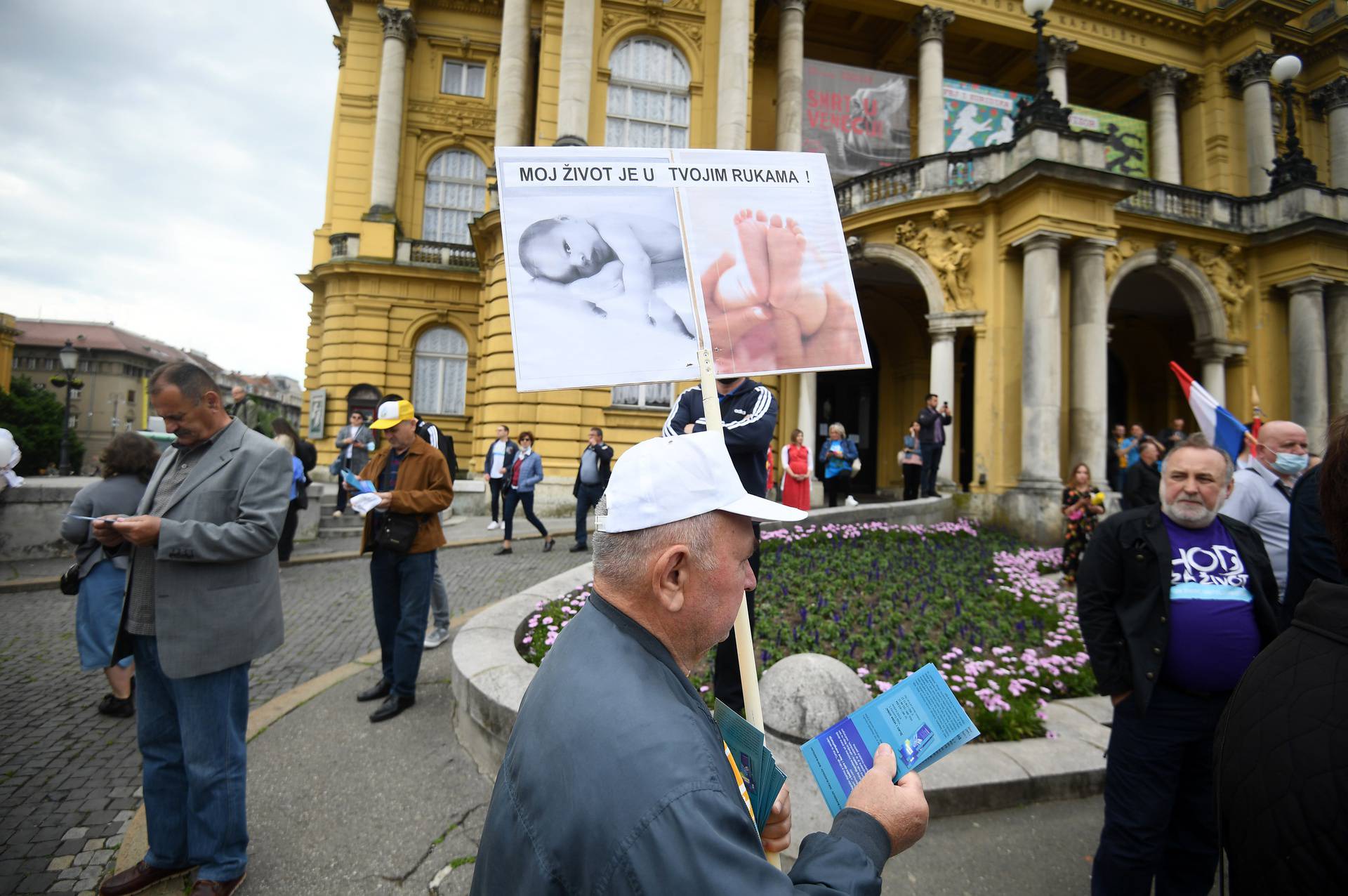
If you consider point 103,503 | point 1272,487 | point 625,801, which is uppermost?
point 1272,487

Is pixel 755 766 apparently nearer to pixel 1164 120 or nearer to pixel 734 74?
pixel 734 74

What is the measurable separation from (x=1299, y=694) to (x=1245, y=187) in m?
28.7

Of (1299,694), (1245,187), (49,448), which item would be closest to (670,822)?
(1299,694)

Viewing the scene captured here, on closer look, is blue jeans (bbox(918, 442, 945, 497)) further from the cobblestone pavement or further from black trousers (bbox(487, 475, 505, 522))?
black trousers (bbox(487, 475, 505, 522))

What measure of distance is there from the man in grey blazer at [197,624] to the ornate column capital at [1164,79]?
1137 inches

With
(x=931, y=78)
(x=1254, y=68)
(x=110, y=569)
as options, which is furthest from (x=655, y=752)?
(x=1254, y=68)

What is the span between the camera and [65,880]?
9.29 feet

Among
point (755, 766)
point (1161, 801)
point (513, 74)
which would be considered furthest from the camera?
point (513, 74)

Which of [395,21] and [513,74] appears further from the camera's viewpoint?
[395,21]

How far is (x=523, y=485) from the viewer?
10.6 metres

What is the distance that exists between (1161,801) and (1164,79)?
27874 millimetres

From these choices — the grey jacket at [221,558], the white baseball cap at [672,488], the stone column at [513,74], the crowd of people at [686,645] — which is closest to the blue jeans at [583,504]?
the crowd of people at [686,645]

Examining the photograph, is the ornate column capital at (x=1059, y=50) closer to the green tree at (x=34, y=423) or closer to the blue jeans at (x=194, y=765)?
the blue jeans at (x=194, y=765)

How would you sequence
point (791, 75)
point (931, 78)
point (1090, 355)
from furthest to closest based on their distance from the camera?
point (931, 78) → point (791, 75) → point (1090, 355)
